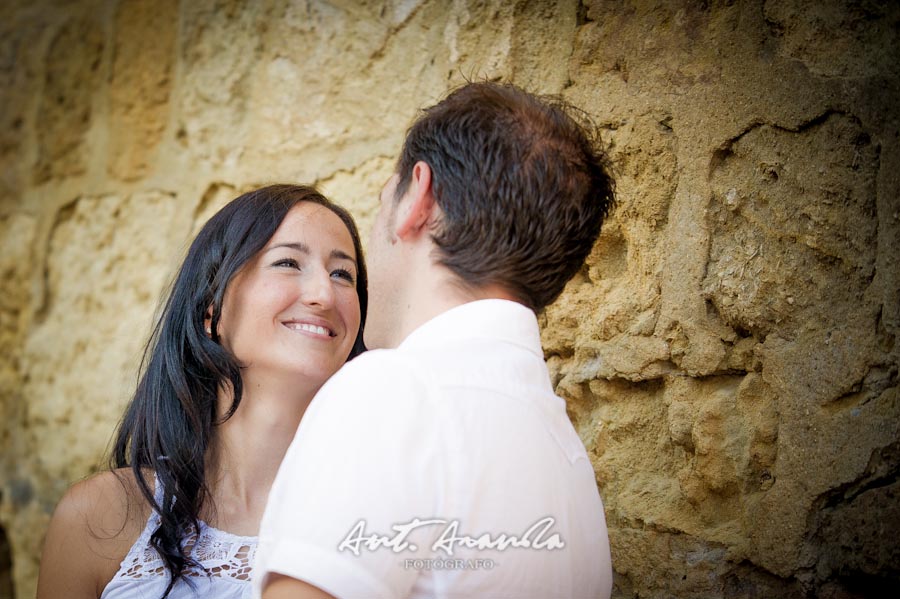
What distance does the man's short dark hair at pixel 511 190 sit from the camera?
123 centimetres

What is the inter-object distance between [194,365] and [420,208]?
1024 millimetres

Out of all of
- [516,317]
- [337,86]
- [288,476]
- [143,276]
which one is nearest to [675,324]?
[516,317]

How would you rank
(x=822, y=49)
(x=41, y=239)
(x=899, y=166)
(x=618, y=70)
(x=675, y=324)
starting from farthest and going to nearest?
(x=41, y=239) → (x=618, y=70) → (x=675, y=324) → (x=822, y=49) → (x=899, y=166)

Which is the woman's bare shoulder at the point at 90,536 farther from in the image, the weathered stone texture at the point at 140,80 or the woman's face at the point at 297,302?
the weathered stone texture at the point at 140,80

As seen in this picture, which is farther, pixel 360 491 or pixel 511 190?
pixel 511 190

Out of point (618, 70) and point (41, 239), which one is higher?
point (618, 70)

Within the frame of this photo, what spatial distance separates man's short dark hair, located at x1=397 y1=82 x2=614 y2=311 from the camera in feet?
4.02

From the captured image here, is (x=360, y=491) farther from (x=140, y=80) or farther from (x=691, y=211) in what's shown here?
(x=140, y=80)

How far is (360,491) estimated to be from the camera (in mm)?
992

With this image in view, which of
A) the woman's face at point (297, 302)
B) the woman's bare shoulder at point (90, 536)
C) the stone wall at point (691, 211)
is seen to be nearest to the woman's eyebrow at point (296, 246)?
the woman's face at point (297, 302)

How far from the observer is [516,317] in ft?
3.97

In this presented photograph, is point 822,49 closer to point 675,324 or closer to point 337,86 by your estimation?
point 675,324

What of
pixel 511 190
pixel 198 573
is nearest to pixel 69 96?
pixel 198 573

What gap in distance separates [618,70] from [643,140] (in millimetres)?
173
